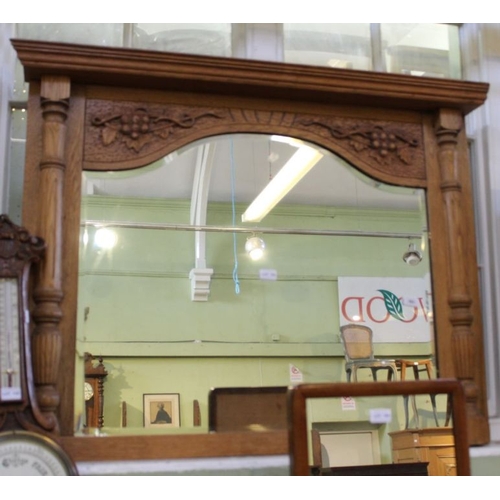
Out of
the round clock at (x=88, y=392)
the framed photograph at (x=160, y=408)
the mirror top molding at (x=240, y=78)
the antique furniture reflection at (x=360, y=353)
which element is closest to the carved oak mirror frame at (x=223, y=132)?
the mirror top molding at (x=240, y=78)

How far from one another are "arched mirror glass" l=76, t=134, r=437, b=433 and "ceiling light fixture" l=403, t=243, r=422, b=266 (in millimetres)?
13

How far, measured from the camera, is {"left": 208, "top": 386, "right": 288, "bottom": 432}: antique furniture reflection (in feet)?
7.90

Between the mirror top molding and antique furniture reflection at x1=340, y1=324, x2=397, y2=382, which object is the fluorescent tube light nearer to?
the mirror top molding

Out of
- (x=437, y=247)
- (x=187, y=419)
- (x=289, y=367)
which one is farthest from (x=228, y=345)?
(x=437, y=247)

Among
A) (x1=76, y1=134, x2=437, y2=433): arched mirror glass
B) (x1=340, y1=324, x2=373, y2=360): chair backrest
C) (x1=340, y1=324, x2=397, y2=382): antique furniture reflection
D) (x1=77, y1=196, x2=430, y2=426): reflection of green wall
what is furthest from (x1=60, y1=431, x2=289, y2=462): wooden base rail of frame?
(x1=340, y1=324, x2=373, y2=360): chair backrest

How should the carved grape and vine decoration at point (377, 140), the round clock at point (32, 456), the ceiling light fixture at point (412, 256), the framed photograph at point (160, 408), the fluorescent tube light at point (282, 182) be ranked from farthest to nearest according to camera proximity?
the framed photograph at point (160, 408)
the ceiling light fixture at point (412, 256)
the fluorescent tube light at point (282, 182)
the carved grape and vine decoration at point (377, 140)
the round clock at point (32, 456)

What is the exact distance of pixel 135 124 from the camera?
2.38 metres

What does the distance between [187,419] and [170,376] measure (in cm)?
132

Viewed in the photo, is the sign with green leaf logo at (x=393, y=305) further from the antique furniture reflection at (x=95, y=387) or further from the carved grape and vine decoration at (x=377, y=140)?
the carved grape and vine decoration at (x=377, y=140)

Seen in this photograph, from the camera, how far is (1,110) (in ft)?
8.04

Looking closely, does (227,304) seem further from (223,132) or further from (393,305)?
(223,132)

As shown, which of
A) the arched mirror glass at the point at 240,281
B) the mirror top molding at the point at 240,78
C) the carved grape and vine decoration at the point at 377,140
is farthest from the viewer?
the arched mirror glass at the point at 240,281

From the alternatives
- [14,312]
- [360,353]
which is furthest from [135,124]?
[360,353]

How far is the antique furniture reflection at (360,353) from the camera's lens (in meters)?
4.10
